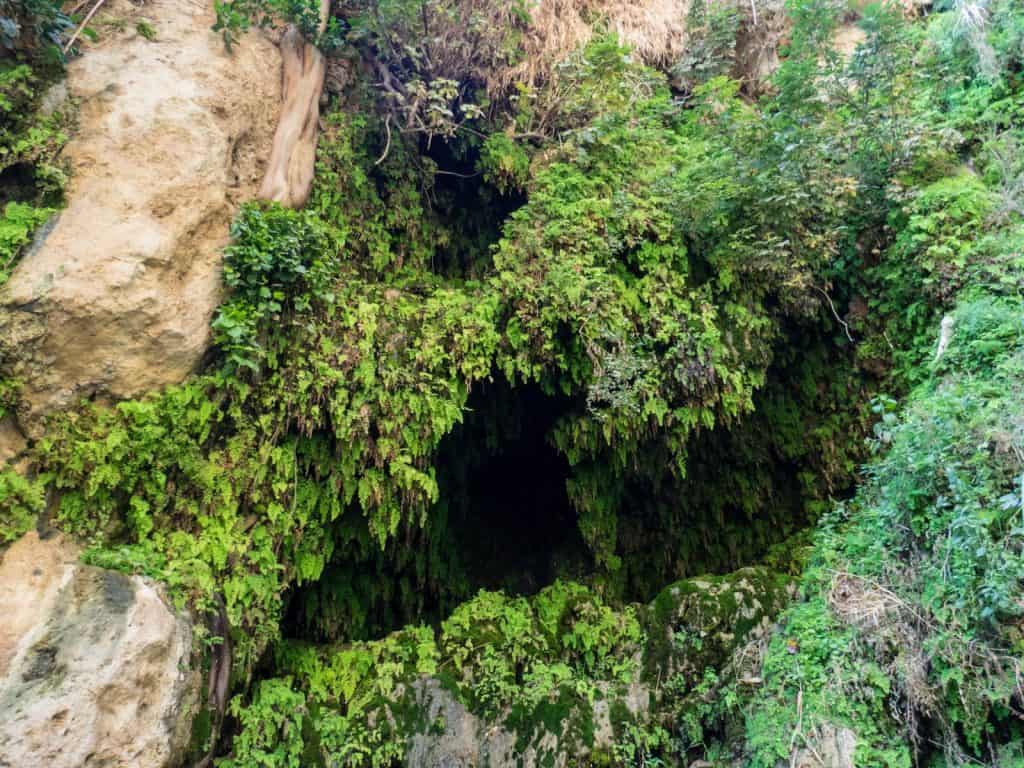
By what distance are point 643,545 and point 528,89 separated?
6025 millimetres

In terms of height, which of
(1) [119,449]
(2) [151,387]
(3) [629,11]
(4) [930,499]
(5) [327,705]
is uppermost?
(3) [629,11]

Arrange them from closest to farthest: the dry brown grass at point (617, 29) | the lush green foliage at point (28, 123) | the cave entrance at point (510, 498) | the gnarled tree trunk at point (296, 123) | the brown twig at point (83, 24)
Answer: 1. the lush green foliage at point (28, 123)
2. the brown twig at point (83, 24)
3. the gnarled tree trunk at point (296, 123)
4. the cave entrance at point (510, 498)
5. the dry brown grass at point (617, 29)

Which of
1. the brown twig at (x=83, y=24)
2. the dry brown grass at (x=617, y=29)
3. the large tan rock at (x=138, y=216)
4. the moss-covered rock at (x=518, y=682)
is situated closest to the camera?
the large tan rock at (x=138, y=216)

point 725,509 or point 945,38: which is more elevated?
point 945,38

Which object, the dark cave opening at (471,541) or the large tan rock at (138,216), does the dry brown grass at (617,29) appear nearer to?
the large tan rock at (138,216)

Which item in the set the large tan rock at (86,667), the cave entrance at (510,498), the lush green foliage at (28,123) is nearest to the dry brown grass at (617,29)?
the cave entrance at (510,498)

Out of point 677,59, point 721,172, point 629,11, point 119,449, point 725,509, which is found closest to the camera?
point 119,449

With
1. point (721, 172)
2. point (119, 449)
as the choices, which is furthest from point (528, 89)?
point (119, 449)

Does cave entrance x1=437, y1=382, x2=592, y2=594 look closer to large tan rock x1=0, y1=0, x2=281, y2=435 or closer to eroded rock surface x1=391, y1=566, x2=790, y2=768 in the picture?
eroded rock surface x1=391, y1=566, x2=790, y2=768

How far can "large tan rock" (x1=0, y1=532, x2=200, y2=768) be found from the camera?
2.92 meters

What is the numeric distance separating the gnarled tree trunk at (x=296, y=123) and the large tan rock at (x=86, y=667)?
138 inches

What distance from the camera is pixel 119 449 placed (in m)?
3.75

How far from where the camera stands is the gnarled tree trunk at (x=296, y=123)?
5.20 meters

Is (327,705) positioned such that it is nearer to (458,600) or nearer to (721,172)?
(458,600)
